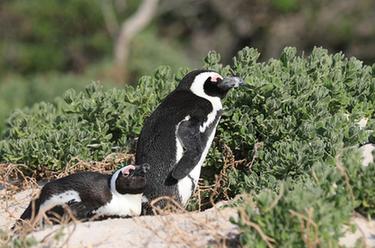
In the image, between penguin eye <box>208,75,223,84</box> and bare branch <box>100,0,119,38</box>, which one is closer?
penguin eye <box>208,75,223,84</box>

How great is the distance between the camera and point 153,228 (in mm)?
4883

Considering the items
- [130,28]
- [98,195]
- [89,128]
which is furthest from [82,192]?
[130,28]

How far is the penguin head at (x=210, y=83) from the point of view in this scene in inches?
233

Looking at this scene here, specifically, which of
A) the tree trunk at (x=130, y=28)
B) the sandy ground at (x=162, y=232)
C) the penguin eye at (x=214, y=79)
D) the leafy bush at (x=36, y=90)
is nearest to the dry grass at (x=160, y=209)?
the sandy ground at (x=162, y=232)

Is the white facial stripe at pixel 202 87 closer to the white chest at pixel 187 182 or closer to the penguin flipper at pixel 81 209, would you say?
the white chest at pixel 187 182

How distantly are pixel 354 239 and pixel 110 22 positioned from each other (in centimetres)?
2029

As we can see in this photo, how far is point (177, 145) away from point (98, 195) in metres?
0.56

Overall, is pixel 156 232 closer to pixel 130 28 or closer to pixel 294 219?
pixel 294 219

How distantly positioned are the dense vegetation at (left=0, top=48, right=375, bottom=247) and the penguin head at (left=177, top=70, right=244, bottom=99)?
196 millimetres

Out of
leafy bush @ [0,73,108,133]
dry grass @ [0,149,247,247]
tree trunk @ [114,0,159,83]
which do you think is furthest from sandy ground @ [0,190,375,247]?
tree trunk @ [114,0,159,83]

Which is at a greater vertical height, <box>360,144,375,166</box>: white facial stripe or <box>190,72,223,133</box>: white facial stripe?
<box>190,72,223,133</box>: white facial stripe

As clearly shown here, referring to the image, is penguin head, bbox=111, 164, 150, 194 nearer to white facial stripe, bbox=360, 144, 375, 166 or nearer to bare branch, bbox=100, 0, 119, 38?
white facial stripe, bbox=360, 144, 375, 166

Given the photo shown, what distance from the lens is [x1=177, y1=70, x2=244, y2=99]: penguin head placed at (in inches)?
233

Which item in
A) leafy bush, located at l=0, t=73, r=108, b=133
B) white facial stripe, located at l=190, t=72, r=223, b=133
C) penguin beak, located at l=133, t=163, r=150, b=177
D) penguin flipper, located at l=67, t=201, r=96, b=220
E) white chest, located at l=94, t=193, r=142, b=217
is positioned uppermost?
leafy bush, located at l=0, t=73, r=108, b=133
